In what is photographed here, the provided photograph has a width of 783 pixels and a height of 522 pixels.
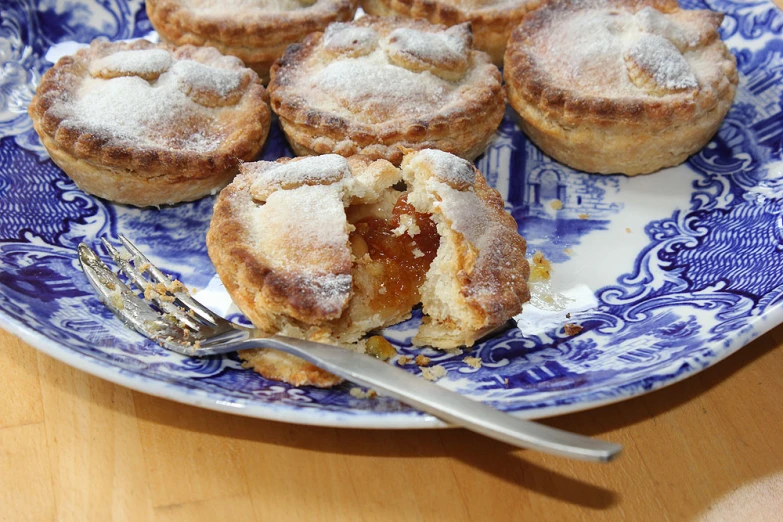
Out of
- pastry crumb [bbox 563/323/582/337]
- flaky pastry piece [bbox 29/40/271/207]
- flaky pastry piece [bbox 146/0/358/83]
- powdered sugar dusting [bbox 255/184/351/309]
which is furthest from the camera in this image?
flaky pastry piece [bbox 146/0/358/83]

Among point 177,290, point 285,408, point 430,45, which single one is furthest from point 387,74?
point 285,408

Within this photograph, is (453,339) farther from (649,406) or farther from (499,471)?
(649,406)

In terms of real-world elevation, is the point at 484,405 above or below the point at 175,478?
above

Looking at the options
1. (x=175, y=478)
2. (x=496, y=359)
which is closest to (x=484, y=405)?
(x=496, y=359)

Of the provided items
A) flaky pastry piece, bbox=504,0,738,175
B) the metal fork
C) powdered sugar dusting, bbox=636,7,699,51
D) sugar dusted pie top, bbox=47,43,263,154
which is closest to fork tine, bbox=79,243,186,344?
the metal fork

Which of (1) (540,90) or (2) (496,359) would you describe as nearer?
(2) (496,359)

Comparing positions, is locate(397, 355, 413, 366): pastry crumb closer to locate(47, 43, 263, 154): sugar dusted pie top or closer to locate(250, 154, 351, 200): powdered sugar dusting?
locate(250, 154, 351, 200): powdered sugar dusting

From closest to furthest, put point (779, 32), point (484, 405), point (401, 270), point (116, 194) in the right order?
point (484, 405)
point (401, 270)
point (116, 194)
point (779, 32)
